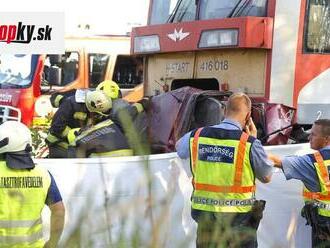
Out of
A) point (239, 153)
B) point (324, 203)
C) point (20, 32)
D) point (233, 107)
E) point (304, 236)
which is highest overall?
point (20, 32)

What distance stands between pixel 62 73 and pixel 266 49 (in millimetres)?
8305

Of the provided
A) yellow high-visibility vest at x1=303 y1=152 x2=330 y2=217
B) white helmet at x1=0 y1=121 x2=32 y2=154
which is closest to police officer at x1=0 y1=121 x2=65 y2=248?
white helmet at x1=0 y1=121 x2=32 y2=154

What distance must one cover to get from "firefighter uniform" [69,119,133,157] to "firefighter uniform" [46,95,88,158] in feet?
2.84


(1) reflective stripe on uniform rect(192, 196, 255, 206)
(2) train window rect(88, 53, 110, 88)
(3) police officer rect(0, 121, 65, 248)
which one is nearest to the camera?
(3) police officer rect(0, 121, 65, 248)

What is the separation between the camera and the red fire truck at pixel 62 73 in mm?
11930

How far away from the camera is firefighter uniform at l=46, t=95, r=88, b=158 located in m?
5.71

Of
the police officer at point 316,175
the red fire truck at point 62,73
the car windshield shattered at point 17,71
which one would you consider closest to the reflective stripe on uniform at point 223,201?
the police officer at point 316,175

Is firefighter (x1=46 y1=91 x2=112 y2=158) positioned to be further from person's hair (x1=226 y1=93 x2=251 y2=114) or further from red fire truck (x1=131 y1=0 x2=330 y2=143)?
person's hair (x1=226 y1=93 x2=251 y2=114)

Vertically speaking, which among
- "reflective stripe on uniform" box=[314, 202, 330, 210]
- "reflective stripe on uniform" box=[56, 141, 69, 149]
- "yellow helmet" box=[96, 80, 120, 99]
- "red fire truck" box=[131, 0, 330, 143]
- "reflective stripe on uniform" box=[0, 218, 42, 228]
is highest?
"red fire truck" box=[131, 0, 330, 143]

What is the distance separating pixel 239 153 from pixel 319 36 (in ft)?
7.81

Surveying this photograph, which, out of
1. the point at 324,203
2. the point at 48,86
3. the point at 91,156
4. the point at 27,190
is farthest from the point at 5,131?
the point at 48,86

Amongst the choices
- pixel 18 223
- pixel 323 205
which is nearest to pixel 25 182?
pixel 18 223

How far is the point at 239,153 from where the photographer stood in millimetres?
3979

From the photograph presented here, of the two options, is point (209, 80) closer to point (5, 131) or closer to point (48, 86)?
point (5, 131)
